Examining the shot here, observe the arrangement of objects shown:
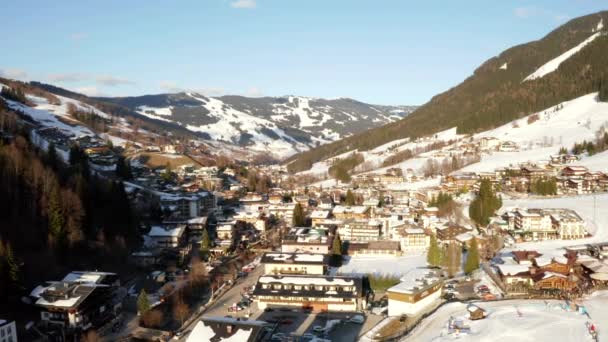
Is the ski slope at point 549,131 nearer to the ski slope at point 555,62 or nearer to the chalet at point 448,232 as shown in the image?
the ski slope at point 555,62

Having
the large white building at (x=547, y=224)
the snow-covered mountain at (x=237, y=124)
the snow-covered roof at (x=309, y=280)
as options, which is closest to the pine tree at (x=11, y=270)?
the snow-covered roof at (x=309, y=280)

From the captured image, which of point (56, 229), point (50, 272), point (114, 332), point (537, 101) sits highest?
point (537, 101)

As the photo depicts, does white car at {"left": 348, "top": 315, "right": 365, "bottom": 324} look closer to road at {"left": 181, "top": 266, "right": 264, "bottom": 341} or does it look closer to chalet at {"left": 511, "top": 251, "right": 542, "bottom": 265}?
road at {"left": 181, "top": 266, "right": 264, "bottom": 341}

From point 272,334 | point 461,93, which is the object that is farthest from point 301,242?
Result: point 461,93

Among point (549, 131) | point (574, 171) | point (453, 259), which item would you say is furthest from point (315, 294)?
point (549, 131)

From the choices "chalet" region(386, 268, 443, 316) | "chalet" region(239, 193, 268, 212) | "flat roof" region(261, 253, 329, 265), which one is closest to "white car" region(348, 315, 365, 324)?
"chalet" region(386, 268, 443, 316)

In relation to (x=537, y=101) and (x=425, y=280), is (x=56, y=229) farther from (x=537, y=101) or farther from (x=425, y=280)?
(x=537, y=101)
